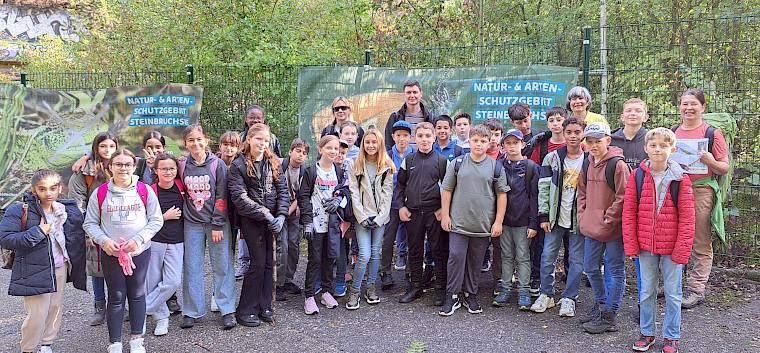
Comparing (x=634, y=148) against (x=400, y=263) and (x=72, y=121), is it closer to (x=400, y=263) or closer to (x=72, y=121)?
(x=400, y=263)

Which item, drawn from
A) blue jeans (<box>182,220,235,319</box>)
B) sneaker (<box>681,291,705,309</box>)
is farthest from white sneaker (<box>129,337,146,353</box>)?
sneaker (<box>681,291,705,309</box>)

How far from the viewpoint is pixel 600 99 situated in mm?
6922

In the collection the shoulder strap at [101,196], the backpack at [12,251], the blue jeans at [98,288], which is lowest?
the blue jeans at [98,288]

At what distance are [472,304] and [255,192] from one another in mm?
2187

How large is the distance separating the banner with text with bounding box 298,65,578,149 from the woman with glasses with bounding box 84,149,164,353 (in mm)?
4064

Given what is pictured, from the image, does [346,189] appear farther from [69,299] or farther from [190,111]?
[190,111]

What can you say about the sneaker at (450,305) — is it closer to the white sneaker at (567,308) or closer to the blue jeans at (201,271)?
the white sneaker at (567,308)

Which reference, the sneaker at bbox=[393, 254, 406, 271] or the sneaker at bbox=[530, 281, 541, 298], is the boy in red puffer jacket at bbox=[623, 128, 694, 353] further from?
the sneaker at bbox=[393, 254, 406, 271]

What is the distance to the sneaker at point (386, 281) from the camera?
6.05 metres

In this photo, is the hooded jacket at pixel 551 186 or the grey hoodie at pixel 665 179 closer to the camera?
the grey hoodie at pixel 665 179

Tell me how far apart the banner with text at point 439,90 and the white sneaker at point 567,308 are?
2.49 meters

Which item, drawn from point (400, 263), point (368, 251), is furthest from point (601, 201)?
point (400, 263)

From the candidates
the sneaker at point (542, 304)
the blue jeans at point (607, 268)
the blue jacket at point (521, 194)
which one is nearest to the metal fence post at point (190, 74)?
the blue jacket at point (521, 194)

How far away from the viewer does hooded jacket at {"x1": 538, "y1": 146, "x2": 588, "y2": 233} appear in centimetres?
515
